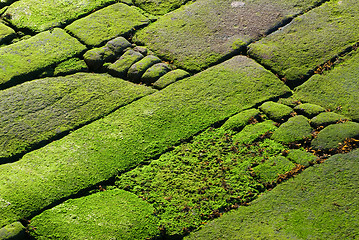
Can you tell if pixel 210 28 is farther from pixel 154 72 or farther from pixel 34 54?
pixel 34 54

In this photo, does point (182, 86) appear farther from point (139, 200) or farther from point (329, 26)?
point (329, 26)

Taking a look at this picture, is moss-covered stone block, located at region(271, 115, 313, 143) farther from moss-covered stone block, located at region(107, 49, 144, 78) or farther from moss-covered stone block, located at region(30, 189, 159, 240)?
moss-covered stone block, located at region(107, 49, 144, 78)

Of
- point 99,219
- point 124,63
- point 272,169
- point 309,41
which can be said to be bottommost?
point 99,219

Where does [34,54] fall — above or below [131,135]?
above

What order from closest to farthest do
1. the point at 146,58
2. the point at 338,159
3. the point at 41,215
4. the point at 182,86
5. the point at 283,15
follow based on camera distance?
the point at 41,215, the point at 338,159, the point at 182,86, the point at 146,58, the point at 283,15

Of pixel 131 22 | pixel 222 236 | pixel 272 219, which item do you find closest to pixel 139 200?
pixel 222 236

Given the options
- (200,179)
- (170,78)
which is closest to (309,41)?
(170,78)
